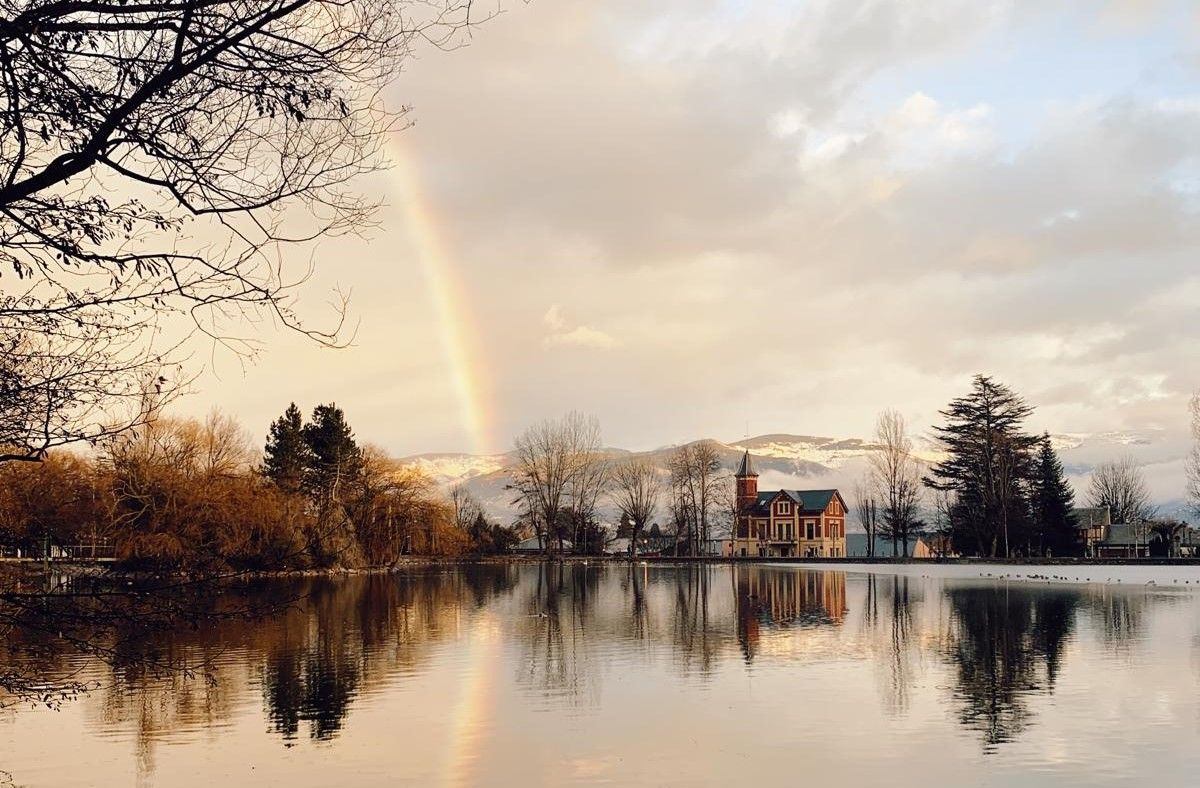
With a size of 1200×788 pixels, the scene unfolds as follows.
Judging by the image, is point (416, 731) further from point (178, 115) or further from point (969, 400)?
point (969, 400)

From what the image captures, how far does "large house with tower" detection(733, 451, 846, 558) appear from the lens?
121m

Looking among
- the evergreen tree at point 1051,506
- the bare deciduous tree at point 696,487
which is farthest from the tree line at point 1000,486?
the bare deciduous tree at point 696,487

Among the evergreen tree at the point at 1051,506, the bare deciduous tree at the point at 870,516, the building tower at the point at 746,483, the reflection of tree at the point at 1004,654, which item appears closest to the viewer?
the reflection of tree at the point at 1004,654

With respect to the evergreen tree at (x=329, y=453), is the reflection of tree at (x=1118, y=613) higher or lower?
lower

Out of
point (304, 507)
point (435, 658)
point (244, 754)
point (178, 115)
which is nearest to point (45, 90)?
point (178, 115)

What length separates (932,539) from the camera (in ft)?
386

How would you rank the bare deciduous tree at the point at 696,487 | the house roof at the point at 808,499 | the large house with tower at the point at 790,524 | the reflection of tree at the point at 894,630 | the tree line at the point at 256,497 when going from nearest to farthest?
the reflection of tree at the point at 894,630 → the tree line at the point at 256,497 → the bare deciduous tree at the point at 696,487 → the large house with tower at the point at 790,524 → the house roof at the point at 808,499

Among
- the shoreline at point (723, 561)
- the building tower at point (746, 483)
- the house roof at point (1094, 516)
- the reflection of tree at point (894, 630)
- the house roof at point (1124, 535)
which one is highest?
the building tower at point (746, 483)

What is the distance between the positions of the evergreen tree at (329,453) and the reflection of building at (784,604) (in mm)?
30049

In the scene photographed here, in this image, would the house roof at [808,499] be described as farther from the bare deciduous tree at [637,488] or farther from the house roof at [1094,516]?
the house roof at [1094,516]

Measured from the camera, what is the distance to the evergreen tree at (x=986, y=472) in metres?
85.2

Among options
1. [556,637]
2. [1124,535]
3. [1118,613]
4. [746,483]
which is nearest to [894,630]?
[556,637]

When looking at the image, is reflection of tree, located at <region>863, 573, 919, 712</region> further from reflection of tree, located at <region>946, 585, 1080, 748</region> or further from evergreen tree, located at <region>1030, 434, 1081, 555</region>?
evergreen tree, located at <region>1030, 434, 1081, 555</region>

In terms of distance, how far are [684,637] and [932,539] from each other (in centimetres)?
9610
